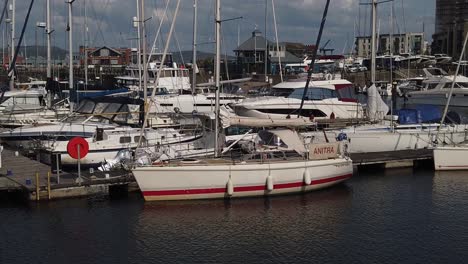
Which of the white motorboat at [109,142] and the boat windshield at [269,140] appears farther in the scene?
the white motorboat at [109,142]

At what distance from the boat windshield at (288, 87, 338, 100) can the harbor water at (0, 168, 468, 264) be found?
13.9 metres

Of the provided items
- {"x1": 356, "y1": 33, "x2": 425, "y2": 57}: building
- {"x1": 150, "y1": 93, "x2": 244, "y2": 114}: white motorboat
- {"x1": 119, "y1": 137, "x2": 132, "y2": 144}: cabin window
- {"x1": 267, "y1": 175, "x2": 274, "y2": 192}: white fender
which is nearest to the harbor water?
{"x1": 267, "y1": 175, "x2": 274, "y2": 192}: white fender

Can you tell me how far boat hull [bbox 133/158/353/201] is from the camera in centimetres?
2175

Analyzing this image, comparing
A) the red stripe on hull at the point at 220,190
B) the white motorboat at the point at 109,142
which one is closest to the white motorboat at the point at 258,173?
the red stripe on hull at the point at 220,190

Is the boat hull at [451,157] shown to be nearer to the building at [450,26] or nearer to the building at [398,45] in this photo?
the building at [398,45]

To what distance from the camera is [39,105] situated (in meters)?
42.8

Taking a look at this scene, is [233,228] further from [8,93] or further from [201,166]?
[8,93]

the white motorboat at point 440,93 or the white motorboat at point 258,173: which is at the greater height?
the white motorboat at point 440,93

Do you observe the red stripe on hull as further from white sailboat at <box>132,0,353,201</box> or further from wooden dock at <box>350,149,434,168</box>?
wooden dock at <box>350,149,434,168</box>

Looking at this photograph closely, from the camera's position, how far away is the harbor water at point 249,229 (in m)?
17.4

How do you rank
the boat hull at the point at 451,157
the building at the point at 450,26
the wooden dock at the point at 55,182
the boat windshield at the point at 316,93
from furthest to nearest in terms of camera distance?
the building at the point at 450,26 → the boat windshield at the point at 316,93 → the boat hull at the point at 451,157 → the wooden dock at the point at 55,182

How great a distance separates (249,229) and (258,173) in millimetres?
3237

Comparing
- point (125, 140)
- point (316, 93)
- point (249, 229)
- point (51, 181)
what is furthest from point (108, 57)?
point (249, 229)

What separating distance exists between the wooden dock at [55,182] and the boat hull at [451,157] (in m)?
14.2
